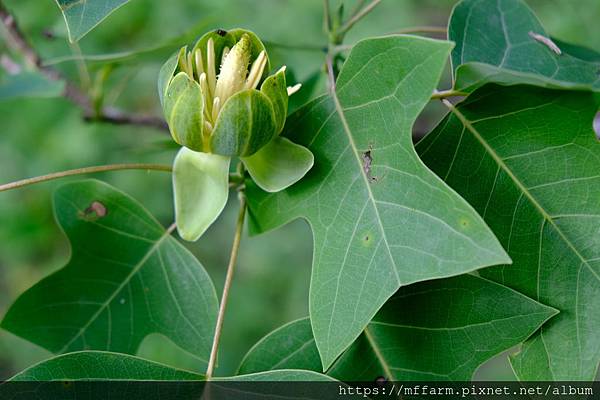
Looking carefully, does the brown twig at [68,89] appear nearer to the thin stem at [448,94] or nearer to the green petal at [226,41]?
the green petal at [226,41]

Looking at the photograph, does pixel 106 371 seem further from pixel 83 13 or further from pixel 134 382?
pixel 83 13

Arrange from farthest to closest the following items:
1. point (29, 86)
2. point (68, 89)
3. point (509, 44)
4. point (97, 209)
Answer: point (68, 89), point (29, 86), point (97, 209), point (509, 44)

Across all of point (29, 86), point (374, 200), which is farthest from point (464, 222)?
point (29, 86)

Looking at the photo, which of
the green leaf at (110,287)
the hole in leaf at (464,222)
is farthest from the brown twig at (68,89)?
the hole in leaf at (464,222)

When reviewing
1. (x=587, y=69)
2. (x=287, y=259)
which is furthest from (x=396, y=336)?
(x=287, y=259)

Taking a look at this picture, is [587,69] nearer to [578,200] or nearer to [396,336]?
[578,200]

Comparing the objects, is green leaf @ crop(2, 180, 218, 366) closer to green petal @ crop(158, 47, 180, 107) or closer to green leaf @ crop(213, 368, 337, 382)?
green leaf @ crop(213, 368, 337, 382)

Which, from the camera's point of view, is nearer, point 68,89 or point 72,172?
point 72,172
